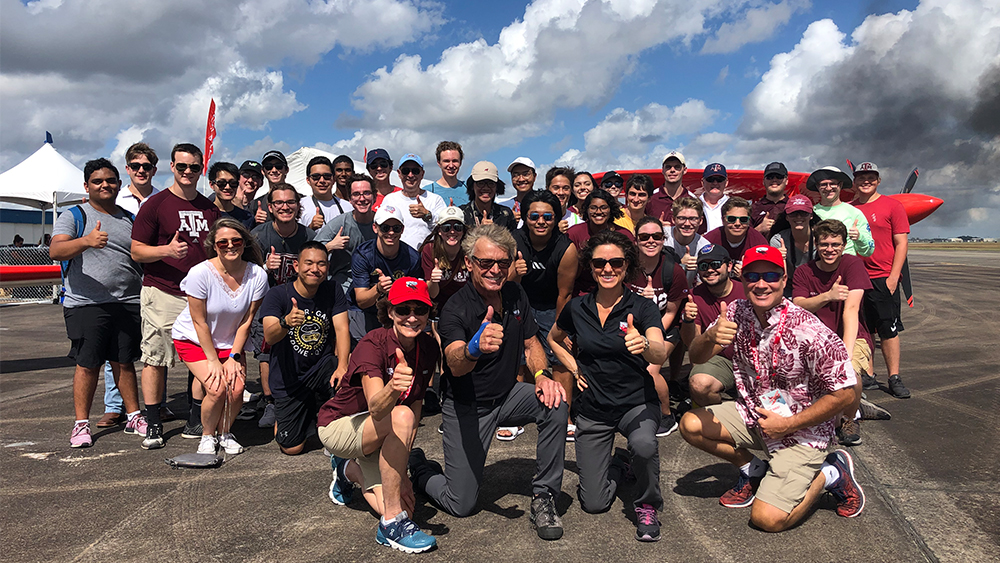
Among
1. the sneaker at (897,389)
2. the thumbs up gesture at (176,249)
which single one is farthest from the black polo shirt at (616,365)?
the sneaker at (897,389)

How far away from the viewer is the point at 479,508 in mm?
3482

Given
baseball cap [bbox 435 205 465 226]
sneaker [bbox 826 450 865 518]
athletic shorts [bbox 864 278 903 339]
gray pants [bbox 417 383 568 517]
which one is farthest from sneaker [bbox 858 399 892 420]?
baseball cap [bbox 435 205 465 226]

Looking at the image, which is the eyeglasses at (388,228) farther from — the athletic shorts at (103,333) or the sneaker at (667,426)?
the sneaker at (667,426)

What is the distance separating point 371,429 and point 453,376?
59cm

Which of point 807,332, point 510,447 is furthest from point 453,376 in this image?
point 807,332

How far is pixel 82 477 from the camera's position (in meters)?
3.94

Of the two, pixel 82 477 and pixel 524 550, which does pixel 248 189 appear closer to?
pixel 82 477

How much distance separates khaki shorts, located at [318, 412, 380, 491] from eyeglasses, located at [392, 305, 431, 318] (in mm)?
616

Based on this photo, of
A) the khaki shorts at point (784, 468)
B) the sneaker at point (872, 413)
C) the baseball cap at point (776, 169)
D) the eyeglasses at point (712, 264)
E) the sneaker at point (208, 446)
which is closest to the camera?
the khaki shorts at point (784, 468)

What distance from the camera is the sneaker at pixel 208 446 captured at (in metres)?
4.24

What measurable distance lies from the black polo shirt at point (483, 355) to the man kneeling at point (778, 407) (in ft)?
3.86

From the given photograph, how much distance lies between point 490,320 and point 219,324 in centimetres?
244

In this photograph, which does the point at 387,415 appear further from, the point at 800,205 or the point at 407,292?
the point at 800,205

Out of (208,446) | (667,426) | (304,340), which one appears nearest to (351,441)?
(304,340)
